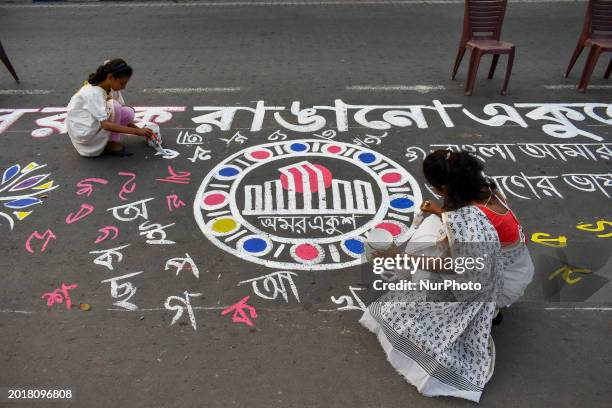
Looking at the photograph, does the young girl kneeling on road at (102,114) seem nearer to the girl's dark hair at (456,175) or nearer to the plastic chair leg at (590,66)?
the girl's dark hair at (456,175)

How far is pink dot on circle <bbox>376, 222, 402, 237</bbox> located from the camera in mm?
4030

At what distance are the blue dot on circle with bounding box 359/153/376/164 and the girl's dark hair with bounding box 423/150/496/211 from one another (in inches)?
92.2

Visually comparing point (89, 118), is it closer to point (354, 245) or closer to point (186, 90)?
point (186, 90)

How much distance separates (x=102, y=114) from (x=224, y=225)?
1868 mm

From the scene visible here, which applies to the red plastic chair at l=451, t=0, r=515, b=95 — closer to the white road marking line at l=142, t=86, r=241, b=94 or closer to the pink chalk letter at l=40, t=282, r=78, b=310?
the white road marking line at l=142, t=86, r=241, b=94

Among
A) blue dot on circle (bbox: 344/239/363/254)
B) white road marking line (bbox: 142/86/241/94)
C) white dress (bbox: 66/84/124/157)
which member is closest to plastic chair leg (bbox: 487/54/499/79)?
white road marking line (bbox: 142/86/241/94)

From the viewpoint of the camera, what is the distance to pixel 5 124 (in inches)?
232

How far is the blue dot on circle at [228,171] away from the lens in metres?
4.84

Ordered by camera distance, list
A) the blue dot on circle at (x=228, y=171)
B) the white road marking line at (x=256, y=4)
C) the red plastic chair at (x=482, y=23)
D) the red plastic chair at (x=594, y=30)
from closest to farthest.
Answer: the blue dot on circle at (x=228, y=171) → the red plastic chair at (x=594, y=30) → the red plastic chair at (x=482, y=23) → the white road marking line at (x=256, y=4)

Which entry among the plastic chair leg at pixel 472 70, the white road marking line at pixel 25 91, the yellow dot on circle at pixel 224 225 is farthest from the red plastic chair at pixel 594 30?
the white road marking line at pixel 25 91

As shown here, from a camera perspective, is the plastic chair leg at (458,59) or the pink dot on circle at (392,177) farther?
the plastic chair leg at (458,59)

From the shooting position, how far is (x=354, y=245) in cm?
389

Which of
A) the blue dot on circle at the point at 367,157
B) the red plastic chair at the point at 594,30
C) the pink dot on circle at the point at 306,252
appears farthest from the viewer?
the red plastic chair at the point at 594,30

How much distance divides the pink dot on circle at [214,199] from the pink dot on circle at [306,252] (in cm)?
98
